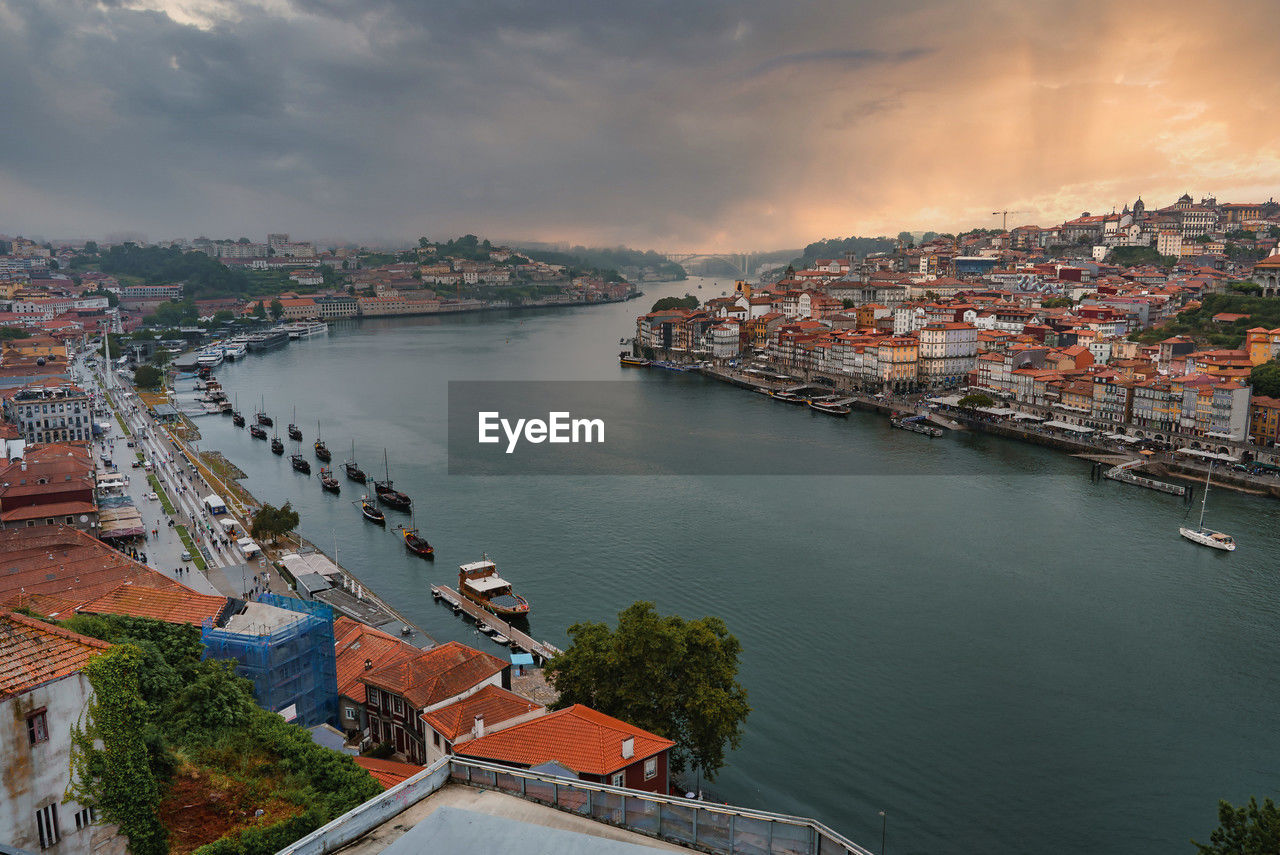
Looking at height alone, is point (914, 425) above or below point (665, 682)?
below

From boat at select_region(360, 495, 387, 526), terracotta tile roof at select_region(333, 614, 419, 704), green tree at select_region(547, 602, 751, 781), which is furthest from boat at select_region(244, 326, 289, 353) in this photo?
green tree at select_region(547, 602, 751, 781)

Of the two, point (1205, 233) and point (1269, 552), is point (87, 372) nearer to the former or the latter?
point (1269, 552)

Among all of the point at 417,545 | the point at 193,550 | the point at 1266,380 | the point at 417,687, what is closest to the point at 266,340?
the point at 193,550

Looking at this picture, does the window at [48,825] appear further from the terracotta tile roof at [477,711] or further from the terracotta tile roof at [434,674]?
the terracotta tile roof at [434,674]

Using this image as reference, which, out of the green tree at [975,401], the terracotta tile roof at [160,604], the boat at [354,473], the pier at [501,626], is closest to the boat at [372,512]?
the boat at [354,473]

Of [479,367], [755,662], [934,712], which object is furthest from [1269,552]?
[479,367]

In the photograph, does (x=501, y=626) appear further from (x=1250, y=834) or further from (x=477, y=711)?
(x=1250, y=834)

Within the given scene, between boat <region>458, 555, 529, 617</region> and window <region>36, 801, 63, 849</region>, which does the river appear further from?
window <region>36, 801, 63, 849</region>
